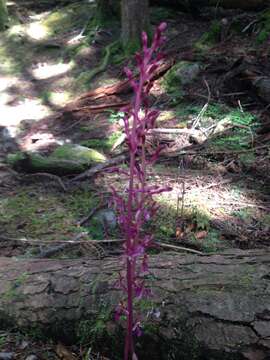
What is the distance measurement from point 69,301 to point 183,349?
0.70m

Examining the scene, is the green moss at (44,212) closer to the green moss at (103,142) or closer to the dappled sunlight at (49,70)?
the green moss at (103,142)

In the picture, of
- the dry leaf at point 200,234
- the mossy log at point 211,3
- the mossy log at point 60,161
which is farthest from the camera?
the mossy log at point 211,3

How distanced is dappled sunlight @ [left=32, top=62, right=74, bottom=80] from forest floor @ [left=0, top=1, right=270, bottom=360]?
1.7 inches

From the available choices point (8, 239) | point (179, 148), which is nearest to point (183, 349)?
point (8, 239)

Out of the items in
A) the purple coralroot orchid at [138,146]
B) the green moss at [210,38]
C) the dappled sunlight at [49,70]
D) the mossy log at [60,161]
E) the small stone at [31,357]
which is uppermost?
the green moss at [210,38]

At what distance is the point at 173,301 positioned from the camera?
7.89 ft

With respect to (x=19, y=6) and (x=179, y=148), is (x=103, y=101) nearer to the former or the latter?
(x=179, y=148)

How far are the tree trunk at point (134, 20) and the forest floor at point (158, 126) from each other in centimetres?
39

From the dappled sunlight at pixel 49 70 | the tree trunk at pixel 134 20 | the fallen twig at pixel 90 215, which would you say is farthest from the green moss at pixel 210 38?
the fallen twig at pixel 90 215

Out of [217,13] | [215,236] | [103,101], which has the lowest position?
[215,236]

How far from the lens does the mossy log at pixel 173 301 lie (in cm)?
222

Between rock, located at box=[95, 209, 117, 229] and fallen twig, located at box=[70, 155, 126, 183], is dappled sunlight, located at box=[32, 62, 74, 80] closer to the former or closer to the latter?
fallen twig, located at box=[70, 155, 126, 183]

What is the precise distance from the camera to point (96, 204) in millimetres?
4750

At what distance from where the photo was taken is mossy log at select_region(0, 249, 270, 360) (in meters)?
2.22
